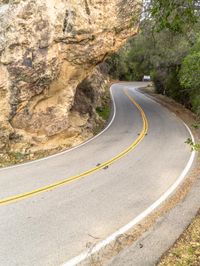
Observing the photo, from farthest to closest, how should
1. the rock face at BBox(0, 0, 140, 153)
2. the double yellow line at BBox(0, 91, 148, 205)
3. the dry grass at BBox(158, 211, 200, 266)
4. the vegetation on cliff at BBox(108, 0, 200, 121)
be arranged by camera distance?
1. the rock face at BBox(0, 0, 140, 153)
2. the double yellow line at BBox(0, 91, 148, 205)
3. the dry grass at BBox(158, 211, 200, 266)
4. the vegetation on cliff at BBox(108, 0, 200, 121)

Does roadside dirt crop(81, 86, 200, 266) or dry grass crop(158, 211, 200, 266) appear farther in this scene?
roadside dirt crop(81, 86, 200, 266)

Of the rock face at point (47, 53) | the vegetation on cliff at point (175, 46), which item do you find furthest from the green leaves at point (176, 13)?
the rock face at point (47, 53)

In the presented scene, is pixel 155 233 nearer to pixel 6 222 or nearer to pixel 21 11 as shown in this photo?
pixel 6 222

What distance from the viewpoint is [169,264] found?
18.8 feet

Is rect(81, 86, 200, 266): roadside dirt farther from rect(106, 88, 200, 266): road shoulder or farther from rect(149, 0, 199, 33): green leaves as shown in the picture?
rect(149, 0, 199, 33): green leaves

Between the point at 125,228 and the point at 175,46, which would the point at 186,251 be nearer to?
the point at 125,228

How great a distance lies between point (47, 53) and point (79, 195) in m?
8.45

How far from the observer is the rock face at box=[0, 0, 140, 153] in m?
14.1

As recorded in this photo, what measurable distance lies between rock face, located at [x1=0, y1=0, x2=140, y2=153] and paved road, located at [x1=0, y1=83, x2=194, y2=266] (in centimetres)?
252

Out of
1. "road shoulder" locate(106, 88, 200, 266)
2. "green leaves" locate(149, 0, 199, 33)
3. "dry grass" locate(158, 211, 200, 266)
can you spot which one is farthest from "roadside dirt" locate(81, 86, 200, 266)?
"green leaves" locate(149, 0, 199, 33)

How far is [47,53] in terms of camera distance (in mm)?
15016

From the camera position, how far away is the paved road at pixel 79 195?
663 centimetres

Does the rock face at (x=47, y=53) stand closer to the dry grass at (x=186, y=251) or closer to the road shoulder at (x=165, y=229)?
the road shoulder at (x=165, y=229)

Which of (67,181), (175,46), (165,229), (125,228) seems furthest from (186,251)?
(175,46)
